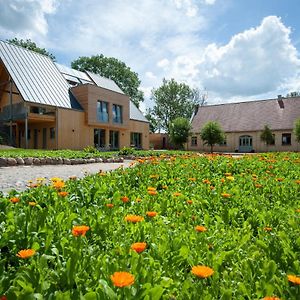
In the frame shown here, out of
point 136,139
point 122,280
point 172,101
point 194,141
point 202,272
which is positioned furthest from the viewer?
point 172,101

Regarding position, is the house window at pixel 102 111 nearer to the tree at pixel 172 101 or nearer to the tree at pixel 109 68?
the tree at pixel 109 68

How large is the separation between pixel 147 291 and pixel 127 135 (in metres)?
31.0

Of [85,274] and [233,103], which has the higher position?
[233,103]

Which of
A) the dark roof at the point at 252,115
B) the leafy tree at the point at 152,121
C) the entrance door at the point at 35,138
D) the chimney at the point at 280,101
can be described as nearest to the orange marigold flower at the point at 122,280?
the entrance door at the point at 35,138

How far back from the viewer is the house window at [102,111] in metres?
27.9

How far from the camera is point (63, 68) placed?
3055 centimetres

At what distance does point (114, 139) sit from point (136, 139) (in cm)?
425

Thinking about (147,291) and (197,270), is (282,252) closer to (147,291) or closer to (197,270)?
(197,270)

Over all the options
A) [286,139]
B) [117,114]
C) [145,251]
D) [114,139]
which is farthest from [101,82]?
[145,251]

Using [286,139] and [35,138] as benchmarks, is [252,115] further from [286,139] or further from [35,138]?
[35,138]

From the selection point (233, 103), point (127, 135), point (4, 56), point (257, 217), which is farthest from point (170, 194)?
point (233, 103)

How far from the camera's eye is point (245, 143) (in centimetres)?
4144

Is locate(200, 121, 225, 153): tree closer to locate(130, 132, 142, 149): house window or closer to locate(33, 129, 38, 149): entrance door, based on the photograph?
locate(130, 132, 142, 149): house window

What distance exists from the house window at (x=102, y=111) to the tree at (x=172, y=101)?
30.4 metres
